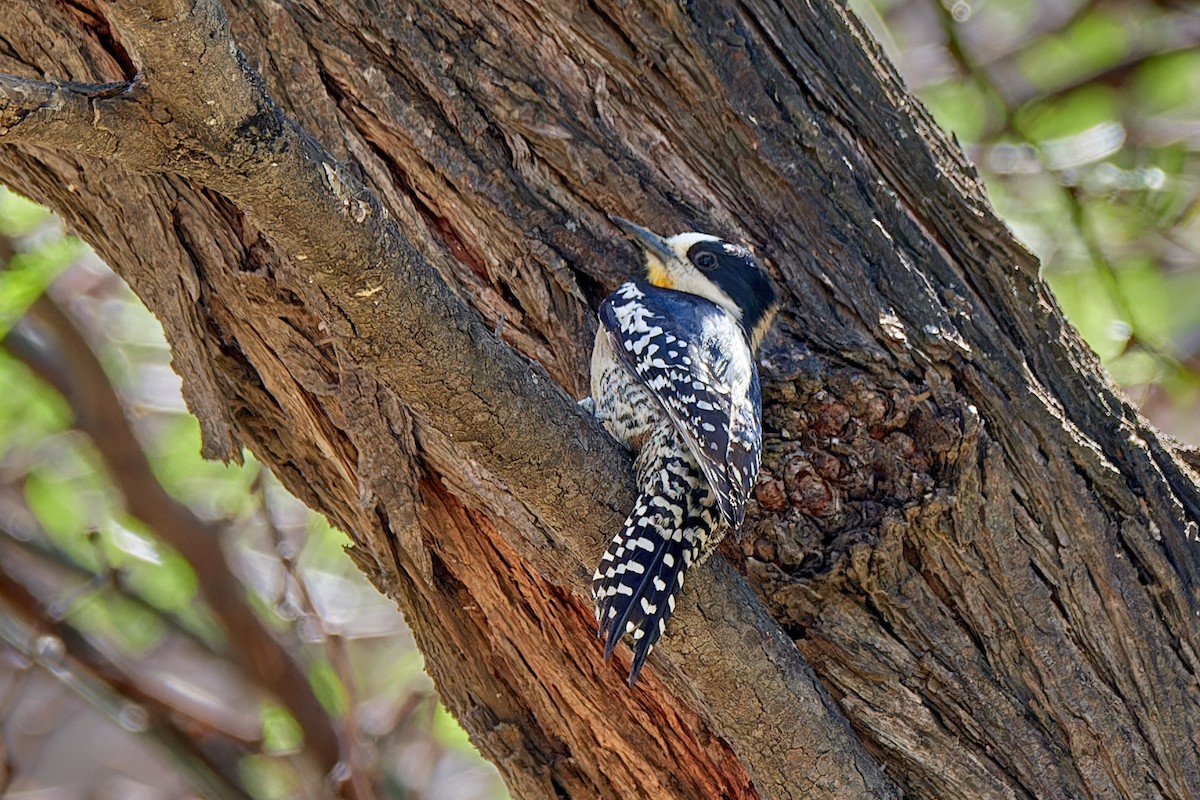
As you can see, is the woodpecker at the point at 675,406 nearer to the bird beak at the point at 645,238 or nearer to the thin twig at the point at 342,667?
the bird beak at the point at 645,238

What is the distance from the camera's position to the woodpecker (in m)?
2.90

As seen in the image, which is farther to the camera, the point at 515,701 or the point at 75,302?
the point at 75,302

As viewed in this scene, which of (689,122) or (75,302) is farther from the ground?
(689,122)

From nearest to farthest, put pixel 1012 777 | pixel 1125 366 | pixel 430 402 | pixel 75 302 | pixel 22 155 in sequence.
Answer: pixel 430 402
pixel 1012 777
pixel 22 155
pixel 1125 366
pixel 75 302

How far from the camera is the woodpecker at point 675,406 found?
2.90 meters

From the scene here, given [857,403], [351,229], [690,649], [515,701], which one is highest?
[857,403]

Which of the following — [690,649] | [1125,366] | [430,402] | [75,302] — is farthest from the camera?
[75,302]

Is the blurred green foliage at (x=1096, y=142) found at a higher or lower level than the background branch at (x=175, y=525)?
higher

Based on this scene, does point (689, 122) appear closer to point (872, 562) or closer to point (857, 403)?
point (857, 403)

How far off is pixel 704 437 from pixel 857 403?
1.42 ft

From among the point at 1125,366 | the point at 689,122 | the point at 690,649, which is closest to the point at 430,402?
the point at 690,649

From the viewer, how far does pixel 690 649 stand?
290cm

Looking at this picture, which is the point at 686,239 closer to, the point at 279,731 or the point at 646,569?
the point at 646,569

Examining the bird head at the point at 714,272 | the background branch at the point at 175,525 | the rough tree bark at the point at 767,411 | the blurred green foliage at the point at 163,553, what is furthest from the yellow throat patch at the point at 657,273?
the background branch at the point at 175,525
